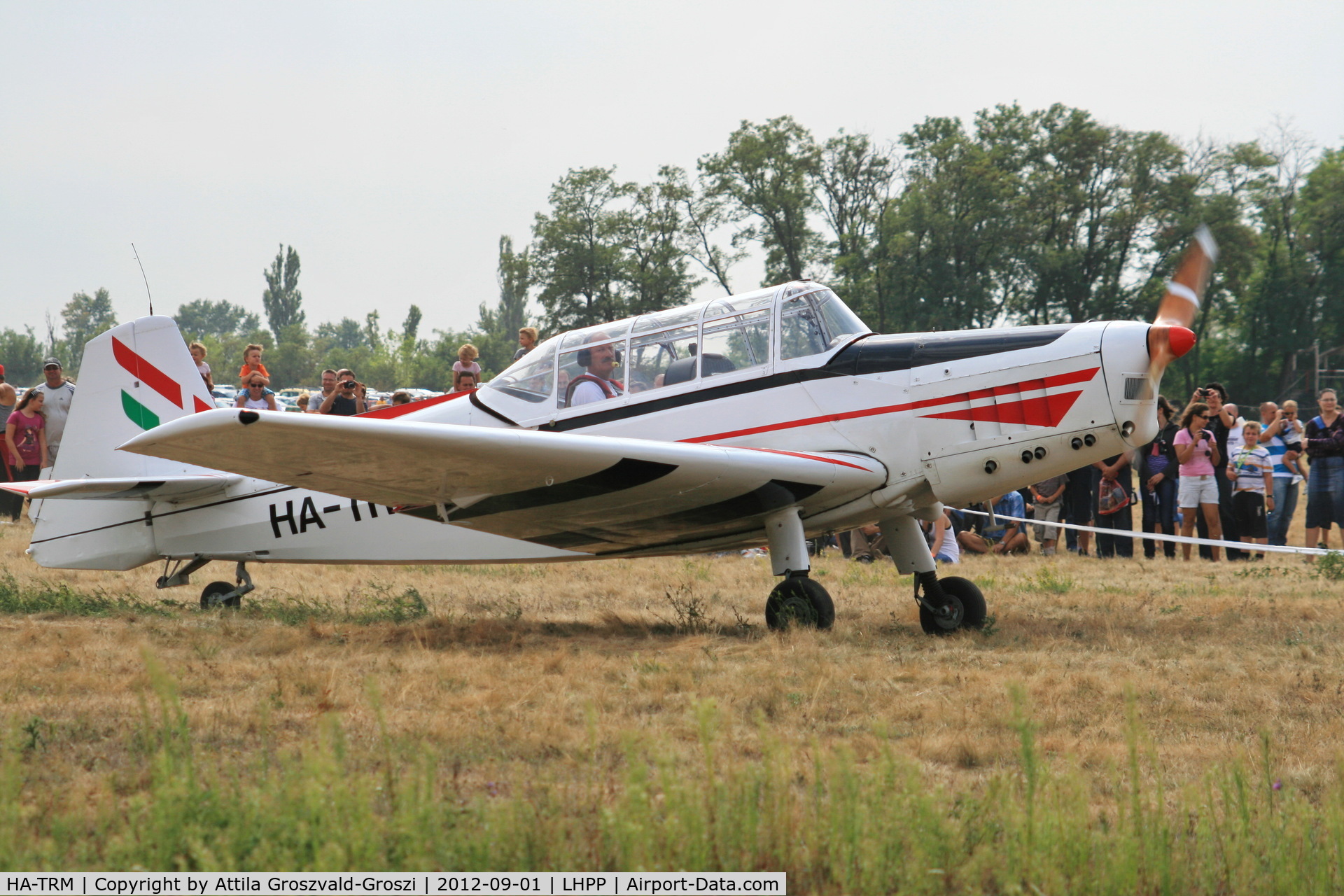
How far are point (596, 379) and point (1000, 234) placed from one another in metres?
45.6

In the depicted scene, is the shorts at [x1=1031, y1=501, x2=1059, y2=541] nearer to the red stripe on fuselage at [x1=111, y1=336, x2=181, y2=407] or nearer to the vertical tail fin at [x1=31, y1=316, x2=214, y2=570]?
the vertical tail fin at [x1=31, y1=316, x2=214, y2=570]

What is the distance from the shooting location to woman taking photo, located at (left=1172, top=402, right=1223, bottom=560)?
475 inches

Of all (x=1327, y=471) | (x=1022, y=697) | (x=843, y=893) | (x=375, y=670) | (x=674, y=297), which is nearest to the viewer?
(x=843, y=893)

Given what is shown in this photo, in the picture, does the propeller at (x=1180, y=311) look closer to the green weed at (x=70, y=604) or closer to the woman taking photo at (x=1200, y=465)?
the woman taking photo at (x=1200, y=465)

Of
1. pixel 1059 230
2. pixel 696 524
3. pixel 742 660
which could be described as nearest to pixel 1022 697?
pixel 742 660

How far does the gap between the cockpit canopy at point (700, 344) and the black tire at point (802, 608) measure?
1418mm

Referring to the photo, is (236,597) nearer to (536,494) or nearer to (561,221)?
(536,494)

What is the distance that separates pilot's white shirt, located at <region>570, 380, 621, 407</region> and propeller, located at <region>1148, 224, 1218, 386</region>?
3438mm

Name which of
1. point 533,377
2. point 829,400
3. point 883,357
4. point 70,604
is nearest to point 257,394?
point 70,604

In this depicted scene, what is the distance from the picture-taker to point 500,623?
765 centimetres

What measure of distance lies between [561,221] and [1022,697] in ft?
180

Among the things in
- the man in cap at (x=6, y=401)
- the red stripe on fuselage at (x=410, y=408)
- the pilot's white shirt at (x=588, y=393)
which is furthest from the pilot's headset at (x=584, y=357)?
the man in cap at (x=6, y=401)

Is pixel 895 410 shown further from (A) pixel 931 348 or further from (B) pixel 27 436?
(B) pixel 27 436

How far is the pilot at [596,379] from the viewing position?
293 inches
